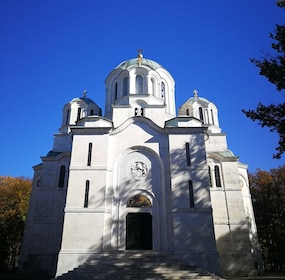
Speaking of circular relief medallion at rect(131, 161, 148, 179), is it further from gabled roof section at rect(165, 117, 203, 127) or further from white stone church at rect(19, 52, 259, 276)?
gabled roof section at rect(165, 117, 203, 127)

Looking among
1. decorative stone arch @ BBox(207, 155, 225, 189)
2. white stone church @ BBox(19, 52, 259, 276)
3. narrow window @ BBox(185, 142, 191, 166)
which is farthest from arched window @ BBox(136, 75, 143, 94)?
decorative stone arch @ BBox(207, 155, 225, 189)

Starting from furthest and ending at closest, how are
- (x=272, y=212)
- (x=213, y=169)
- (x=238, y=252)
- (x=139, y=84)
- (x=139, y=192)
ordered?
(x=272, y=212)
(x=139, y=84)
(x=213, y=169)
(x=238, y=252)
(x=139, y=192)

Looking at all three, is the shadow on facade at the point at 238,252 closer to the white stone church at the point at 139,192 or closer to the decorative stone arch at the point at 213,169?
the white stone church at the point at 139,192

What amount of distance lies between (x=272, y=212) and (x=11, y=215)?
24.8 metres

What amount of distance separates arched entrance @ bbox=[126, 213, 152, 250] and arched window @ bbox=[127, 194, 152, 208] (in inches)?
21.3

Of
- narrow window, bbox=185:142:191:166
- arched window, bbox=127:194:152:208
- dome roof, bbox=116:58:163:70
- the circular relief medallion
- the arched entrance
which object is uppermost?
dome roof, bbox=116:58:163:70

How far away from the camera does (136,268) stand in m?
12.0

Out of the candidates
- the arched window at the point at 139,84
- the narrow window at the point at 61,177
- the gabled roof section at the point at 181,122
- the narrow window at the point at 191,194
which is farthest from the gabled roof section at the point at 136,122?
the narrow window at the point at 61,177

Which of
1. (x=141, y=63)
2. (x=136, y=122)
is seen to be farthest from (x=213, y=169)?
(x=141, y=63)

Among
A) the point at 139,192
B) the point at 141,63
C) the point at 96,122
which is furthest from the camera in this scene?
the point at 141,63

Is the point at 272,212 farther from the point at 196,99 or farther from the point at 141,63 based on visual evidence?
the point at 141,63

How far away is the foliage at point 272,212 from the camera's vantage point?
23.9 meters

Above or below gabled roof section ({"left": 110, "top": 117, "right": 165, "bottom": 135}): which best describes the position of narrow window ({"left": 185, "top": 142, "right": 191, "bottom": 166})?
below

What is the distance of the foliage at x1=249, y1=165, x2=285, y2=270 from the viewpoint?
78.5 feet
